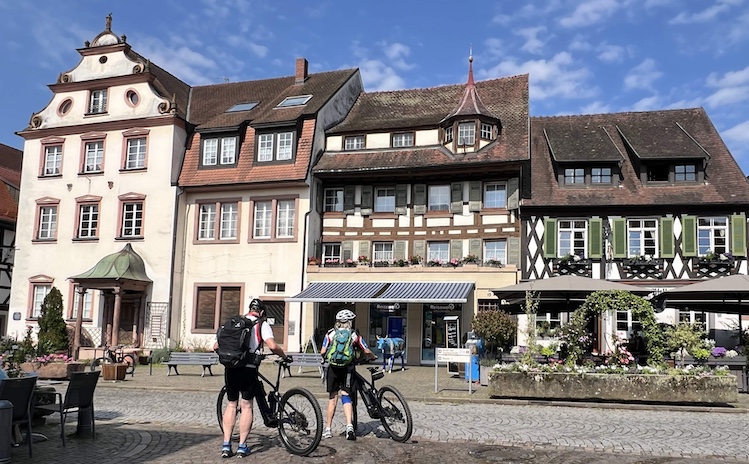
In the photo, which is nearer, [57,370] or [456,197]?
[57,370]

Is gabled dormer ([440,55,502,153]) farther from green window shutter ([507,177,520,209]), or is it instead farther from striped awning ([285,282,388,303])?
striped awning ([285,282,388,303])

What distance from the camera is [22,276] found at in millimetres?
29406

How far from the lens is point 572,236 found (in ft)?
81.1

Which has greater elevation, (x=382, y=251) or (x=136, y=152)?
(x=136, y=152)

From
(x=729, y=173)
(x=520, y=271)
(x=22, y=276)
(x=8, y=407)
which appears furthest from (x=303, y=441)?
(x=22, y=276)

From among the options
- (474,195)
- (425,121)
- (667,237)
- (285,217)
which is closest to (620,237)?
(667,237)

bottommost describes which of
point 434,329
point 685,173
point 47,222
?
point 434,329

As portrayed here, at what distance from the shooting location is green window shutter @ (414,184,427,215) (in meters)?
26.6

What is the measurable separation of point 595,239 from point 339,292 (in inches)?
354

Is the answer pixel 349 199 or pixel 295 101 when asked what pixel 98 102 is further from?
pixel 349 199

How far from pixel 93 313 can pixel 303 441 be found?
22.3 meters

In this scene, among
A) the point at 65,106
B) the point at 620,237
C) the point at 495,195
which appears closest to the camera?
the point at 620,237

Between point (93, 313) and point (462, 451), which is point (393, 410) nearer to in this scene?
point (462, 451)

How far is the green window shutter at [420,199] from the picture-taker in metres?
26.6
